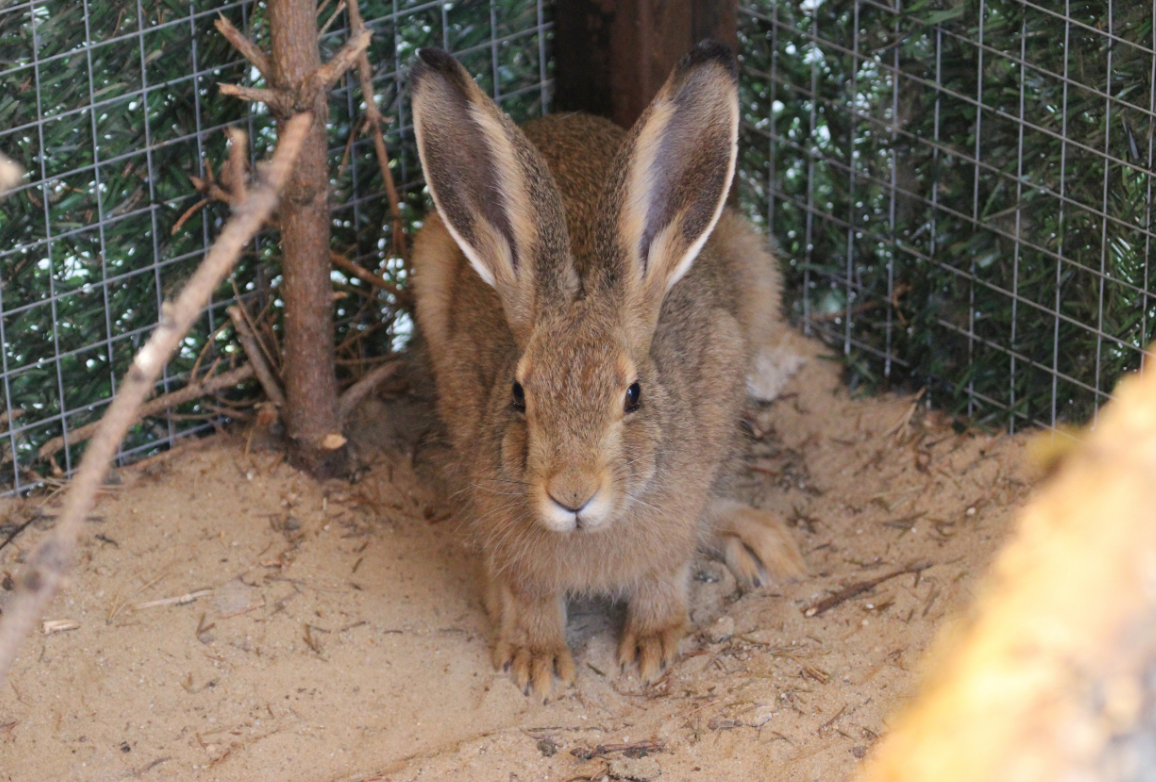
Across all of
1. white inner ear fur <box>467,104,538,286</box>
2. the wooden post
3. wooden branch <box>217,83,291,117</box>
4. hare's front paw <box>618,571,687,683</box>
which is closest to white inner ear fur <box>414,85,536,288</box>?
white inner ear fur <box>467,104,538,286</box>

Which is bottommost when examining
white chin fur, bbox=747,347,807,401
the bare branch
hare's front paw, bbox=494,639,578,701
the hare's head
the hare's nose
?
white chin fur, bbox=747,347,807,401

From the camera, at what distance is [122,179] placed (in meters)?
4.11

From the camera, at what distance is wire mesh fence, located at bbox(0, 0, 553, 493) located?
391 centimetres

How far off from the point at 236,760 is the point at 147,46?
224cm

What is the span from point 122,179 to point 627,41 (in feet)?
6.13

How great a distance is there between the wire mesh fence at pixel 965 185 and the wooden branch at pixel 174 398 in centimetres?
221

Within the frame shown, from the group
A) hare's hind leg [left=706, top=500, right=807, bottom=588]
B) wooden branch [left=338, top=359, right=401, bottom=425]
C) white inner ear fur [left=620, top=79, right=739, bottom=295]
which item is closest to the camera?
white inner ear fur [left=620, top=79, right=739, bottom=295]

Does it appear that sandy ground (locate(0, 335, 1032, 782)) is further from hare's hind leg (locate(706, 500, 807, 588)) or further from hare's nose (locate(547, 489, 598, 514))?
hare's nose (locate(547, 489, 598, 514))

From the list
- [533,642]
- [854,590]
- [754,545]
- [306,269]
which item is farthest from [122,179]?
[854,590]

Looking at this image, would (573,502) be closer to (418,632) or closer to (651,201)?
(651,201)

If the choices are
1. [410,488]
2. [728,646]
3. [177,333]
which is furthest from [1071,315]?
[177,333]

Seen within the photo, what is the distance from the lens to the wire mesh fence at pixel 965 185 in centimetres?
403

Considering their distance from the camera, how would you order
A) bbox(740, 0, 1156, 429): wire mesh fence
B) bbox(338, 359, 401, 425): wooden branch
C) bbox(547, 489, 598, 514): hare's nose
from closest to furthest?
bbox(547, 489, 598, 514): hare's nose
bbox(740, 0, 1156, 429): wire mesh fence
bbox(338, 359, 401, 425): wooden branch

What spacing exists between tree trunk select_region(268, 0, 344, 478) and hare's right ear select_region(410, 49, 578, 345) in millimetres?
434
